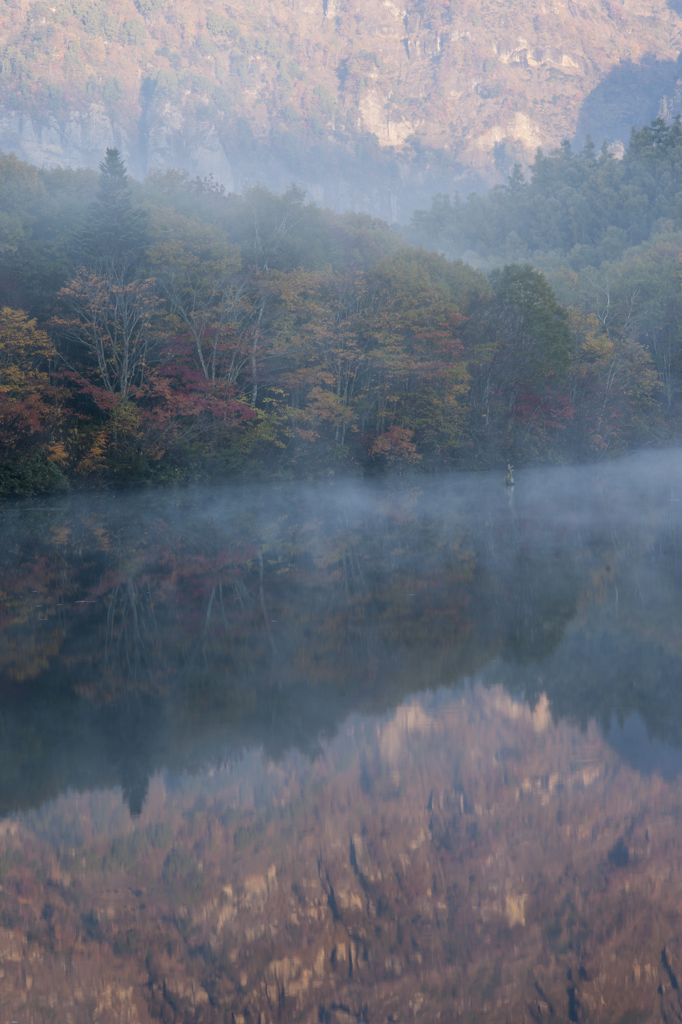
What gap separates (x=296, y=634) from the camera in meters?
11.3

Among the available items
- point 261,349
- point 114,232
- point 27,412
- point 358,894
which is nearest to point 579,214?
point 261,349

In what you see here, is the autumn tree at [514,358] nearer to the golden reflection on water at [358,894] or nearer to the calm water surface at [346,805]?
the calm water surface at [346,805]

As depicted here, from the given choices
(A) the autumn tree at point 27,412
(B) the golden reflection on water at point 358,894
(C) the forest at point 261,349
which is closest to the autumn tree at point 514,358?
(C) the forest at point 261,349

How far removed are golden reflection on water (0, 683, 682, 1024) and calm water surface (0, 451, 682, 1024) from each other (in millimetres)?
16

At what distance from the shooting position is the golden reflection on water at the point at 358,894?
168 inches

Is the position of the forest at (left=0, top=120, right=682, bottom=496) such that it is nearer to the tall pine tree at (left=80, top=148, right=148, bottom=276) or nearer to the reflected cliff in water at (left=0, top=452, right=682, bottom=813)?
the tall pine tree at (left=80, top=148, right=148, bottom=276)

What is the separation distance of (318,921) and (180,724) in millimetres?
3323

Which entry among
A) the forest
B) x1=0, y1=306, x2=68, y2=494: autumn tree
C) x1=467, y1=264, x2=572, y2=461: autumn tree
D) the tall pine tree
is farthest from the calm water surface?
x1=467, y1=264, x2=572, y2=461: autumn tree

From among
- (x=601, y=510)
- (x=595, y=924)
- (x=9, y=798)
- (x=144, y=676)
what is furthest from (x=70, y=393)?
(x=595, y=924)

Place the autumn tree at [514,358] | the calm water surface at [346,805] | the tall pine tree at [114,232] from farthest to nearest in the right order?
the autumn tree at [514,358], the tall pine tree at [114,232], the calm water surface at [346,805]

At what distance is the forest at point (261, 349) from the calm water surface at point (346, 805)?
27277 millimetres

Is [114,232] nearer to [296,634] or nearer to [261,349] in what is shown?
[261,349]

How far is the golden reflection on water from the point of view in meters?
4.28

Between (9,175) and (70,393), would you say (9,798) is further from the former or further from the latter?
(9,175)
